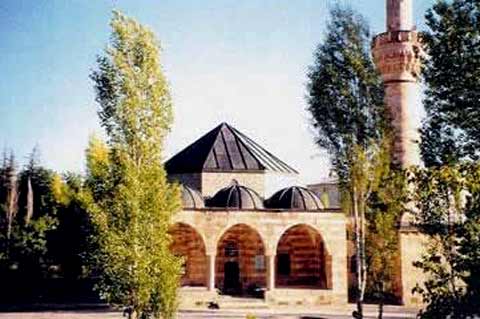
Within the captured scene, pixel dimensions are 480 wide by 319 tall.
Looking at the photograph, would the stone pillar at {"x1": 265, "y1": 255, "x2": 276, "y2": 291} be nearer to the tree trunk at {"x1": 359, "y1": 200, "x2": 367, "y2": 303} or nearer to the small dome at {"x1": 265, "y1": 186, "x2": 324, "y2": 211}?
the small dome at {"x1": 265, "y1": 186, "x2": 324, "y2": 211}

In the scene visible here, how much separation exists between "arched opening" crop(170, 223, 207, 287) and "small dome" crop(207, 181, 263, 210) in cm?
185

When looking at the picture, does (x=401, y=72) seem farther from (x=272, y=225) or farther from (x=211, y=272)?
(x=211, y=272)

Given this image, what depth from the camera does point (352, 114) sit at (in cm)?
2152

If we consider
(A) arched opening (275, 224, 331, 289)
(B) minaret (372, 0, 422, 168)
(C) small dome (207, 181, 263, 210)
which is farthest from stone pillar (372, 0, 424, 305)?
(C) small dome (207, 181, 263, 210)

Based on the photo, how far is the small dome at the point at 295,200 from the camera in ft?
96.8

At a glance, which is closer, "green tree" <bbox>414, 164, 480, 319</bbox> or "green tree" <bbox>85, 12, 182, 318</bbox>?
"green tree" <bbox>414, 164, 480, 319</bbox>

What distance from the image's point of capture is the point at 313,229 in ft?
96.1

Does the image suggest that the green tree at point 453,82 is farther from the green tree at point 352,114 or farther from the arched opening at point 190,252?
the arched opening at point 190,252

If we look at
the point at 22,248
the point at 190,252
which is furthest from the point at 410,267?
the point at 22,248

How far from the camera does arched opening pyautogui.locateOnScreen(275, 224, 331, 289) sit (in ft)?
102

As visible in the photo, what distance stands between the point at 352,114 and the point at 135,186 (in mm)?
9638

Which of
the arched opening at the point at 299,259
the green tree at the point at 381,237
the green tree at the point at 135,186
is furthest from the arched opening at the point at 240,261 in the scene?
the green tree at the point at 135,186

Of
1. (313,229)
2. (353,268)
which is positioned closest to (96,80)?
(313,229)

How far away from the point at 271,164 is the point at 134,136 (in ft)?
63.3
